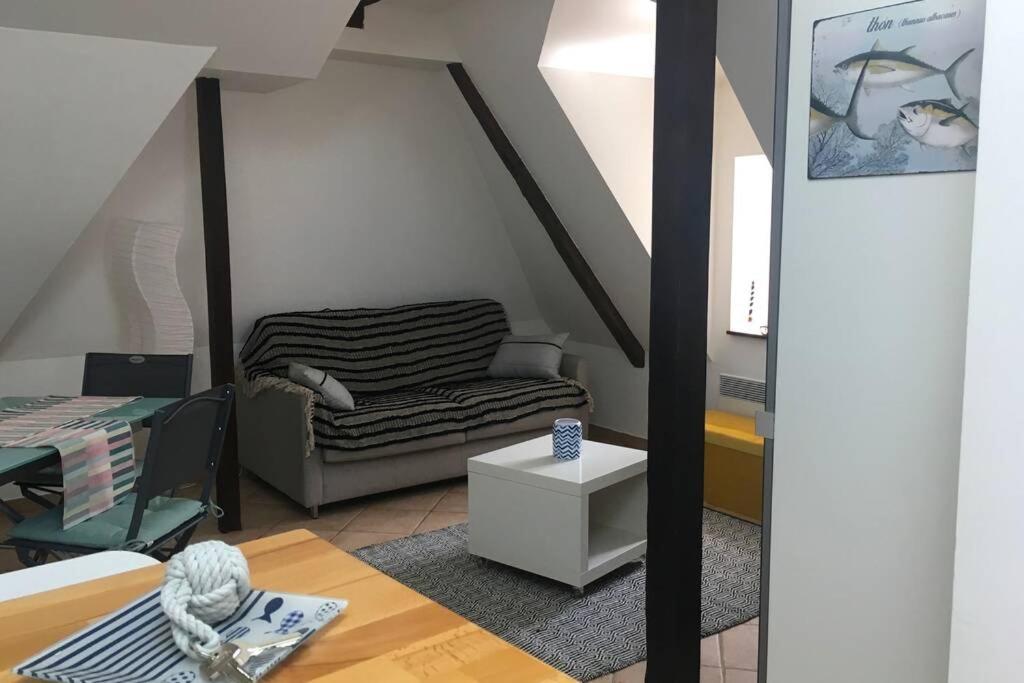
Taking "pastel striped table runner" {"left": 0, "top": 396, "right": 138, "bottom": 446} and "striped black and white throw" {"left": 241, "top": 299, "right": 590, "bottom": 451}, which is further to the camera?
"striped black and white throw" {"left": 241, "top": 299, "right": 590, "bottom": 451}

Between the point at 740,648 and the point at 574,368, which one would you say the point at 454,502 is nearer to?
the point at 574,368

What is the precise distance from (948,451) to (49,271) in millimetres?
3701

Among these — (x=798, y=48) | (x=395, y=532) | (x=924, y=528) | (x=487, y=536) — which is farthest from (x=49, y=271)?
(x=924, y=528)

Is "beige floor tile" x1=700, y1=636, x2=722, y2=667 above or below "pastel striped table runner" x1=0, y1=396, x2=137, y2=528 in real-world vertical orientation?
below

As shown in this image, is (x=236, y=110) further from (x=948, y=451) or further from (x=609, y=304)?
(x=948, y=451)

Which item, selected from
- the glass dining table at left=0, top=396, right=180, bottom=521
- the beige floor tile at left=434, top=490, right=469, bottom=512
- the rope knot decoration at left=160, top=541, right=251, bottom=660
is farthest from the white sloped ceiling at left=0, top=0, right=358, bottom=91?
the rope knot decoration at left=160, top=541, right=251, bottom=660

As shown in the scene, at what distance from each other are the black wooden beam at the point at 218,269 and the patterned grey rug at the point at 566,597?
0.75 metres

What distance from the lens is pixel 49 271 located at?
4.00 meters

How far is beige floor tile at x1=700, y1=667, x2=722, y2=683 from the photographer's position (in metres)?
2.83

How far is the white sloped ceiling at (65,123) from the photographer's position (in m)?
3.21

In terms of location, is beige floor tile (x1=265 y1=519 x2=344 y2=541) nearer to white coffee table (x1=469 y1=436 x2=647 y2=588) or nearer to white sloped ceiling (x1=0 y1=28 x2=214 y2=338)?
white coffee table (x1=469 y1=436 x2=647 y2=588)

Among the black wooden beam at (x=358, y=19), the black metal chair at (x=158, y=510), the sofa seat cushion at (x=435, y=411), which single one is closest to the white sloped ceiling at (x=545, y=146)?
the black wooden beam at (x=358, y=19)

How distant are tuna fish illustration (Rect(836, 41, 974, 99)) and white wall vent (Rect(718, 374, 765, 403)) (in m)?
3.18

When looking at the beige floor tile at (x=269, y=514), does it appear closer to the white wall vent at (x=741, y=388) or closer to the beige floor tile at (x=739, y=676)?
the beige floor tile at (x=739, y=676)
